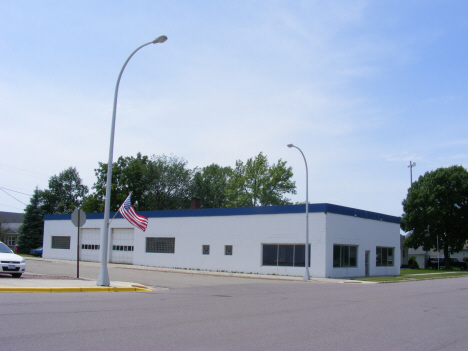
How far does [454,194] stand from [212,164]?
1747 inches

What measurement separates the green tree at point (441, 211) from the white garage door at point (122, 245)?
39.2 metres

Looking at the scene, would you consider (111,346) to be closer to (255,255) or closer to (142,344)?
(142,344)

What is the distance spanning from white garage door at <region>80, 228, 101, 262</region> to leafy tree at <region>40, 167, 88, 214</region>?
4837cm

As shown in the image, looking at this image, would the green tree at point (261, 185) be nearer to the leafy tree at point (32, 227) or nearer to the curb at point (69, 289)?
the leafy tree at point (32, 227)

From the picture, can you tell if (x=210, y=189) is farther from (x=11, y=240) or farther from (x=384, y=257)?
(x=384, y=257)

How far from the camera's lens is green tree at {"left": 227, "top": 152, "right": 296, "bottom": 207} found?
2788 inches

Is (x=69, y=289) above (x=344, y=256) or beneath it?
beneath

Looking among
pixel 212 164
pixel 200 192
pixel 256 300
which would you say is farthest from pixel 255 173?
pixel 256 300

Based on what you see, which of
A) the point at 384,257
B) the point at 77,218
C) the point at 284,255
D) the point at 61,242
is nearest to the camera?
the point at 77,218

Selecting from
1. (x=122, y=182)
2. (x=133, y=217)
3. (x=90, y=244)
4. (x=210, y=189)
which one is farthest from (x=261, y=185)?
(x=133, y=217)

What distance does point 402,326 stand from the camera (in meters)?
10.2

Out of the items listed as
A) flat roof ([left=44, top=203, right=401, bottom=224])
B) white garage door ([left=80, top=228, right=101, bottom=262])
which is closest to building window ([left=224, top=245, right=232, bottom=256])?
flat roof ([left=44, top=203, right=401, bottom=224])

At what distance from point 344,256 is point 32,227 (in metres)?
48.9

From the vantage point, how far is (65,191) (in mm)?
97000
